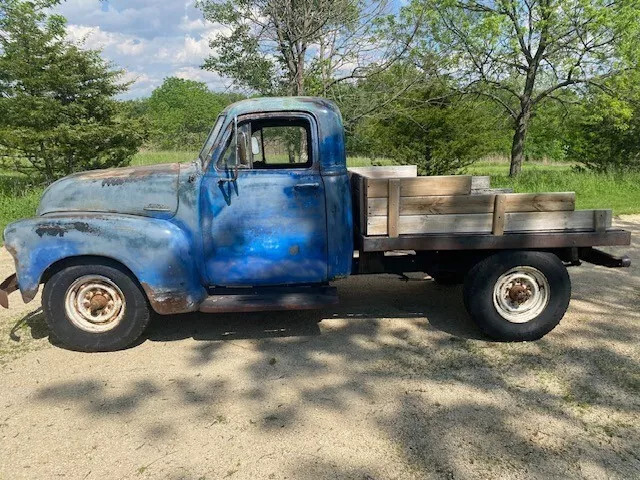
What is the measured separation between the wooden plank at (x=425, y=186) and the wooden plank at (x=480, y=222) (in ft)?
0.65

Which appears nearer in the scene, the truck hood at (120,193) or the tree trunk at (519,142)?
the truck hood at (120,193)

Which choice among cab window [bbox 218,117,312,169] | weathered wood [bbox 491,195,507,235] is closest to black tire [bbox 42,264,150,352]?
cab window [bbox 218,117,312,169]

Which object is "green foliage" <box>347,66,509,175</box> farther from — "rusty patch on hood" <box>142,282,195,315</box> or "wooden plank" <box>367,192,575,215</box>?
"rusty patch on hood" <box>142,282,195,315</box>

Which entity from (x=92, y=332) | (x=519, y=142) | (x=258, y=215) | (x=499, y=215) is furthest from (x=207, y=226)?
(x=519, y=142)

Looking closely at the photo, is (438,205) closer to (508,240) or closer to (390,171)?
(508,240)

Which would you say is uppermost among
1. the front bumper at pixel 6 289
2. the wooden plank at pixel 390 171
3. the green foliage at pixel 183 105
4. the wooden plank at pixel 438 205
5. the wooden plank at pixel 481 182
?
the green foliage at pixel 183 105

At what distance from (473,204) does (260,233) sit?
176 cm

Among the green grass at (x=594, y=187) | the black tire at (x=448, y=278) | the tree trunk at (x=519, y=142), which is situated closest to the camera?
the black tire at (x=448, y=278)

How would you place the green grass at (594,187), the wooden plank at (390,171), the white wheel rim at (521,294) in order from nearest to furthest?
the white wheel rim at (521,294), the wooden plank at (390,171), the green grass at (594,187)

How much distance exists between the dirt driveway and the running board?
38 cm

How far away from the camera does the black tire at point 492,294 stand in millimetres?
4059

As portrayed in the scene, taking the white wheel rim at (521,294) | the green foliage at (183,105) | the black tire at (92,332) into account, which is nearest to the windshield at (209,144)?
the black tire at (92,332)

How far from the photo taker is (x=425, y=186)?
12.7 ft

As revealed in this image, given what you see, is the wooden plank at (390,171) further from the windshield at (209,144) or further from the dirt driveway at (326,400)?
the windshield at (209,144)
